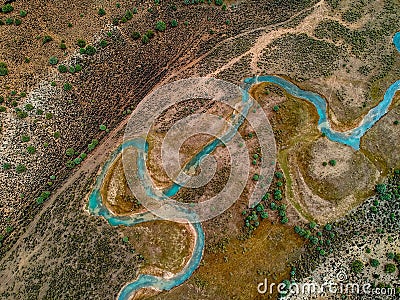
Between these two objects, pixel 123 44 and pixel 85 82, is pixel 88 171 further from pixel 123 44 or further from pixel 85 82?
pixel 123 44

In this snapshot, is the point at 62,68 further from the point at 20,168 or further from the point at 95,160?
the point at 20,168

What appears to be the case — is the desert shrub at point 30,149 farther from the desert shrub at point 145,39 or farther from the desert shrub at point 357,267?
the desert shrub at point 357,267

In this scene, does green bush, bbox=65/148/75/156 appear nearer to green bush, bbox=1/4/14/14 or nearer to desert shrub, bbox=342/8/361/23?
green bush, bbox=1/4/14/14

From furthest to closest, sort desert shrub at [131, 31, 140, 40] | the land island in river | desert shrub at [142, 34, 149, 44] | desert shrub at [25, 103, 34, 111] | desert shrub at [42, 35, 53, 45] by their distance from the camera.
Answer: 1. desert shrub at [142, 34, 149, 44]
2. desert shrub at [131, 31, 140, 40]
3. desert shrub at [42, 35, 53, 45]
4. desert shrub at [25, 103, 34, 111]
5. the land island in river

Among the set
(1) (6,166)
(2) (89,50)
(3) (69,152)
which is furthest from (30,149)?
(2) (89,50)

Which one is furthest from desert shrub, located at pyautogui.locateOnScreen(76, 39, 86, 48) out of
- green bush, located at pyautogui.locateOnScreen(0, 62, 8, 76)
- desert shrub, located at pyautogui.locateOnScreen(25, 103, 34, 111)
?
desert shrub, located at pyautogui.locateOnScreen(25, 103, 34, 111)

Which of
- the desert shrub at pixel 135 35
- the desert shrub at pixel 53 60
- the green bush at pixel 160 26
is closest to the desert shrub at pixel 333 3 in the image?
the green bush at pixel 160 26
